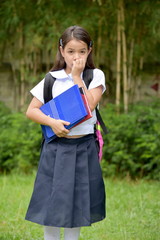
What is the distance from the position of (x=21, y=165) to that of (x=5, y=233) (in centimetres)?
252

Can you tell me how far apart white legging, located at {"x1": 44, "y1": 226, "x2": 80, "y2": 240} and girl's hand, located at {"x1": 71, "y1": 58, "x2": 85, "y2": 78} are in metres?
0.80

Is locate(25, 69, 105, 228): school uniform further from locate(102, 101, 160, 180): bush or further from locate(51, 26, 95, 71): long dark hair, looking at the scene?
locate(102, 101, 160, 180): bush

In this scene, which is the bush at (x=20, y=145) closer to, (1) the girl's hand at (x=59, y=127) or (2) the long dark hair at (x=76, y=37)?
(2) the long dark hair at (x=76, y=37)

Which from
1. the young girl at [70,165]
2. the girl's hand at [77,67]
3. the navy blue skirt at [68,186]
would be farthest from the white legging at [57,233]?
the girl's hand at [77,67]

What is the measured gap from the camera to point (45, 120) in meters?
2.40

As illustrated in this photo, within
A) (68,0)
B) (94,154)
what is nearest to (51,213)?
(94,154)

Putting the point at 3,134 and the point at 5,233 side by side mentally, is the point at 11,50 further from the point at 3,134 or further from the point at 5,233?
the point at 5,233

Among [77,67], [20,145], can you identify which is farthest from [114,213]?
[20,145]

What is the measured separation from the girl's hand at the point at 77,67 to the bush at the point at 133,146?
3064 millimetres

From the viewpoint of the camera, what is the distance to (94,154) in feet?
8.13

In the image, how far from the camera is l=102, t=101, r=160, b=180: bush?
5.39 m

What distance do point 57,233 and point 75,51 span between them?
3.14 ft

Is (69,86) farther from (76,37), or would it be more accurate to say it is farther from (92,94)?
(76,37)

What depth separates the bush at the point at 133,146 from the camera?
5.39 metres
